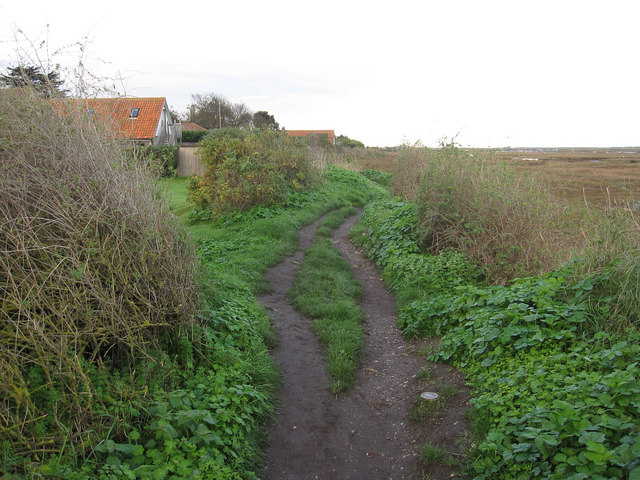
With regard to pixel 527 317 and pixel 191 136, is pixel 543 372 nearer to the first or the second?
pixel 527 317

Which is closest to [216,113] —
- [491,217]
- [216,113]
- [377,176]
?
[216,113]

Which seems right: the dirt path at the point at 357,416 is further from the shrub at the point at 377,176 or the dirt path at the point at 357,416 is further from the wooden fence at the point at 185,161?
the shrub at the point at 377,176

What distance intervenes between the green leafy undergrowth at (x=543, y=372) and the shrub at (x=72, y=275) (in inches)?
122

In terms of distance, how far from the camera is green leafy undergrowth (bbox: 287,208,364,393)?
545 cm

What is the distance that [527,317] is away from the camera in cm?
463

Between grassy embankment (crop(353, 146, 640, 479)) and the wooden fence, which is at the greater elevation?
the wooden fence

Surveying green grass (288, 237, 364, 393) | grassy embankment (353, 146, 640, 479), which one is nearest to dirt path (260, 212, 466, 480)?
green grass (288, 237, 364, 393)

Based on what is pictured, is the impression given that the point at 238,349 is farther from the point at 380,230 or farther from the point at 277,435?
the point at 380,230

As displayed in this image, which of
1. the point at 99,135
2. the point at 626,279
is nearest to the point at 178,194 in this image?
the point at 99,135

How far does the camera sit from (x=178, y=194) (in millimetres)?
18094

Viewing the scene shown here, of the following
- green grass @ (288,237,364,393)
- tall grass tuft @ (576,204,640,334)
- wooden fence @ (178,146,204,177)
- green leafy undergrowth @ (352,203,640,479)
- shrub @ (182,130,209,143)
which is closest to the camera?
green leafy undergrowth @ (352,203,640,479)

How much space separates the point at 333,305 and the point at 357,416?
2.63m

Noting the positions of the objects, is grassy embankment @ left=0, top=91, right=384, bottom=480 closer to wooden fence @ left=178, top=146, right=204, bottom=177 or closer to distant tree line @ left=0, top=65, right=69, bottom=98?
distant tree line @ left=0, top=65, right=69, bottom=98

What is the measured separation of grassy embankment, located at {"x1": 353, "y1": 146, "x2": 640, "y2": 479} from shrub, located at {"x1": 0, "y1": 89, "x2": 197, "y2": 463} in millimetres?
3125
